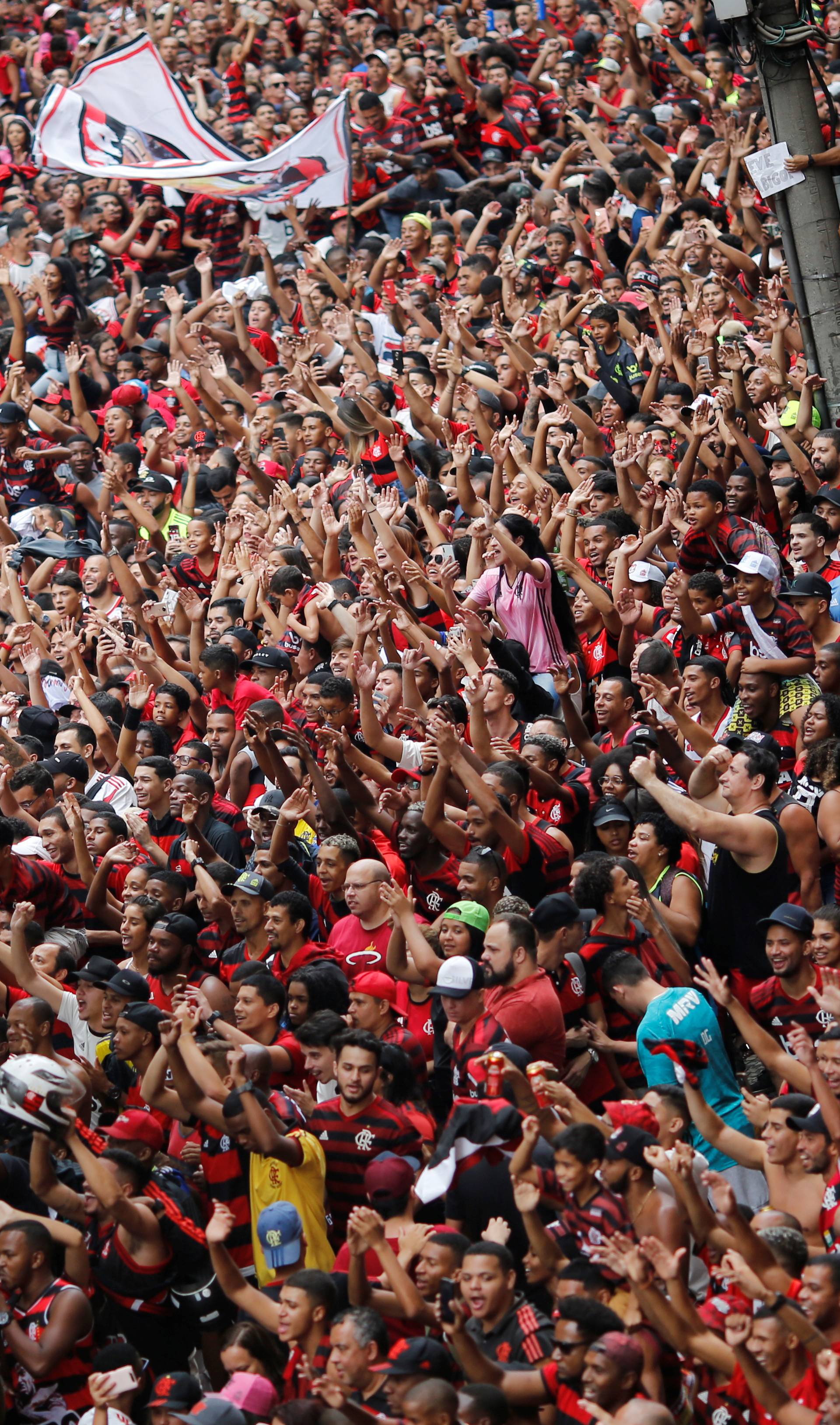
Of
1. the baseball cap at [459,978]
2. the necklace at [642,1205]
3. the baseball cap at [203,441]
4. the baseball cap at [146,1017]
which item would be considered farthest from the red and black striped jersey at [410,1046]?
the baseball cap at [203,441]

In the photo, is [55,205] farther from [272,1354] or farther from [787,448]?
[272,1354]

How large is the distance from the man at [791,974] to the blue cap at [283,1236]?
1689 millimetres

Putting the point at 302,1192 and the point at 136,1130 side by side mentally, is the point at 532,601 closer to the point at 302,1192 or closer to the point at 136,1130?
the point at 136,1130

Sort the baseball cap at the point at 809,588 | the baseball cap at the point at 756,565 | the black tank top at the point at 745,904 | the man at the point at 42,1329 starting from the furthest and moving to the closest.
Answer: the baseball cap at the point at 756,565
the baseball cap at the point at 809,588
the black tank top at the point at 745,904
the man at the point at 42,1329

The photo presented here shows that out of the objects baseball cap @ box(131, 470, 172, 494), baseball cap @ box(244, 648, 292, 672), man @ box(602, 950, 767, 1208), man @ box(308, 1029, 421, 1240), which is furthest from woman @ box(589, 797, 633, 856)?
baseball cap @ box(131, 470, 172, 494)

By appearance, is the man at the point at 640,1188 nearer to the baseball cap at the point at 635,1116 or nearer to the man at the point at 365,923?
the baseball cap at the point at 635,1116

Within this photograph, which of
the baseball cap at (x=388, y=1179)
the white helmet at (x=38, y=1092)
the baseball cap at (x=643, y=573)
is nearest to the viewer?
the baseball cap at (x=388, y=1179)

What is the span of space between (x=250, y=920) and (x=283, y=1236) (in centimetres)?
190

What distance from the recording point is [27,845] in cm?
852

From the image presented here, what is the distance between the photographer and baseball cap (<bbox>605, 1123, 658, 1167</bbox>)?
5.22m

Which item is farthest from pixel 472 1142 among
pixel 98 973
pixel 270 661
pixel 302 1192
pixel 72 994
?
pixel 270 661

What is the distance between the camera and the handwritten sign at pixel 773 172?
9.76 m

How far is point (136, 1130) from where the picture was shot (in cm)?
627

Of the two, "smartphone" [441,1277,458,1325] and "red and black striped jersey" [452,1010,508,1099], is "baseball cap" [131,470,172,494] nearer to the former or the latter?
"red and black striped jersey" [452,1010,508,1099]
